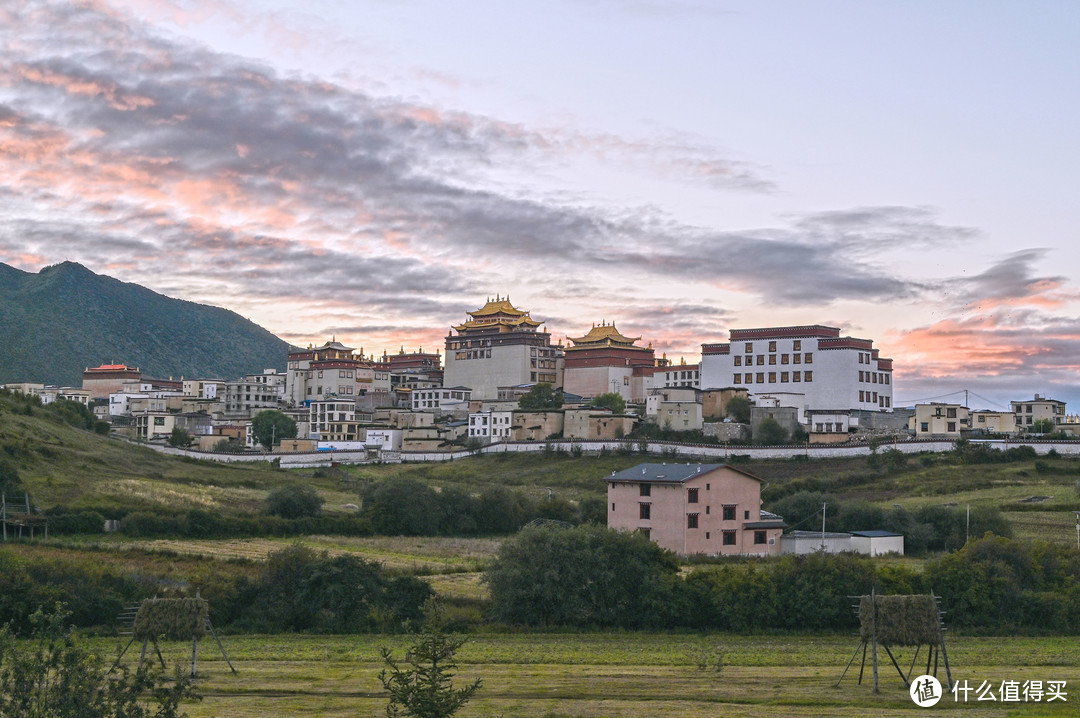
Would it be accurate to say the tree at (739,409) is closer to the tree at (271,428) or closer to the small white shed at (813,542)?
the tree at (271,428)

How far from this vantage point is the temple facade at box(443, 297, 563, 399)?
5487 inches

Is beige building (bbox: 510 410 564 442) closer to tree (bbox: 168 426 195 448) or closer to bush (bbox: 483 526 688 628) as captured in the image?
tree (bbox: 168 426 195 448)

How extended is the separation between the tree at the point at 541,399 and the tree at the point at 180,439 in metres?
34.0

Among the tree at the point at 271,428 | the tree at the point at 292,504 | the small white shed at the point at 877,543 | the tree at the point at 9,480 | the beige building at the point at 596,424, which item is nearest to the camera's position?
the small white shed at the point at 877,543

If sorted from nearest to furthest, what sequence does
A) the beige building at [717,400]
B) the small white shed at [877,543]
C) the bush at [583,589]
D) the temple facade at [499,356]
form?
the bush at [583,589], the small white shed at [877,543], the beige building at [717,400], the temple facade at [499,356]

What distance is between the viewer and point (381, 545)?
2287 inches

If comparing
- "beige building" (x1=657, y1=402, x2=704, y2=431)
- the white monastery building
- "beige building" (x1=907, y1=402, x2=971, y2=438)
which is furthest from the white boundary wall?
the white monastery building

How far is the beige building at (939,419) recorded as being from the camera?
9688cm

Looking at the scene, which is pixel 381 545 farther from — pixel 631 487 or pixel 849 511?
pixel 849 511

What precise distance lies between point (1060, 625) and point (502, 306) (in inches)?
4770

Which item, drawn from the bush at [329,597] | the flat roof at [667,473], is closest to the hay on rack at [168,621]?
the bush at [329,597]

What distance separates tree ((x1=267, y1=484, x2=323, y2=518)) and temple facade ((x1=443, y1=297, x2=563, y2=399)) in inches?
2790

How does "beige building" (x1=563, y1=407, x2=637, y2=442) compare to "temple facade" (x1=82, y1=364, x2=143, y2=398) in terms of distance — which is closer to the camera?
"beige building" (x1=563, y1=407, x2=637, y2=442)

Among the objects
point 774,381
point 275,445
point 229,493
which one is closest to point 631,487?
point 229,493
